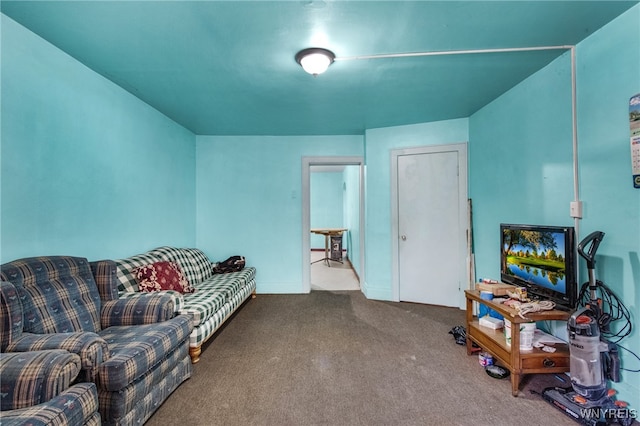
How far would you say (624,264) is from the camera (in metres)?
1.71

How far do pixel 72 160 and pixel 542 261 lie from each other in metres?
3.60

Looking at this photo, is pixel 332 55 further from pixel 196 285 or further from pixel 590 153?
pixel 196 285

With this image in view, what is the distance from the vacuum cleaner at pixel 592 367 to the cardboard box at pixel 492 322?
1.72ft

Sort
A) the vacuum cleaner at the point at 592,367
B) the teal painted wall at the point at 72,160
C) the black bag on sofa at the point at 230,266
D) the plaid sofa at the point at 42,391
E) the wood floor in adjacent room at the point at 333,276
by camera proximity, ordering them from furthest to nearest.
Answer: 1. the wood floor in adjacent room at the point at 333,276
2. the black bag on sofa at the point at 230,266
3. the teal painted wall at the point at 72,160
4. the vacuum cleaner at the point at 592,367
5. the plaid sofa at the point at 42,391

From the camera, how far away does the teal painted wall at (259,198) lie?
4281mm

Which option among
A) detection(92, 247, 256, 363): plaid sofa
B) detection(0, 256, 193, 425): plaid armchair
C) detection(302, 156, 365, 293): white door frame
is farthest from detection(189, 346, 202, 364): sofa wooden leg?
detection(302, 156, 365, 293): white door frame

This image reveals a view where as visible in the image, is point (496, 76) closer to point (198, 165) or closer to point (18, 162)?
point (18, 162)

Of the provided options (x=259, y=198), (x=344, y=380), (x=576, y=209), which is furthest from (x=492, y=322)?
(x=259, y=198)

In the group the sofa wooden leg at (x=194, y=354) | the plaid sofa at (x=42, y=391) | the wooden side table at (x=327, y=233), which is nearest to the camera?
the plaid sofa at (x=42, y=391)

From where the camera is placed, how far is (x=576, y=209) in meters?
1.98

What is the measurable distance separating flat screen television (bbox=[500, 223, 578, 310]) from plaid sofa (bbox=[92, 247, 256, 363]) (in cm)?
259

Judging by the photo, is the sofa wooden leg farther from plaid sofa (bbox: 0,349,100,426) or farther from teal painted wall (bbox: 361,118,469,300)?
teal painted wall (bbox: 361,118,469,300)

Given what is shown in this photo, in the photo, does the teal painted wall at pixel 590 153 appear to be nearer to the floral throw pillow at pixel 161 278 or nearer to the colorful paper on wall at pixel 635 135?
the colorful paper on wall at pixel 635 135

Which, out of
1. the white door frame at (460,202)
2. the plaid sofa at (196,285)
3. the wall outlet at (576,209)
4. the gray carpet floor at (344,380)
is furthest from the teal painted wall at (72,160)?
the wall outlet at (576,209)
